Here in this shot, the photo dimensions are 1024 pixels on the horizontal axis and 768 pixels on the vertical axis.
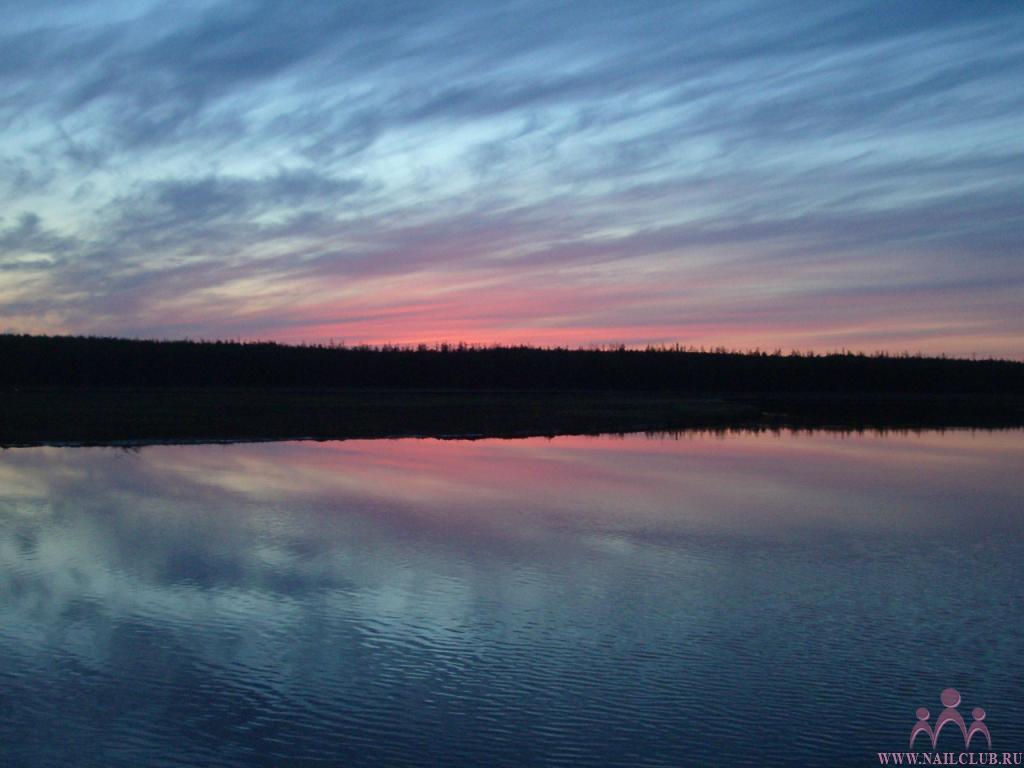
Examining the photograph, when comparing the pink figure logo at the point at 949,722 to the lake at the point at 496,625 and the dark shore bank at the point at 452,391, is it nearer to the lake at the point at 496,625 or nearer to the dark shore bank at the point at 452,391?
the lake at the point at 496,625

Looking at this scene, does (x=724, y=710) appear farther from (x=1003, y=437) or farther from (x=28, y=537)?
(x=1003, y=437)

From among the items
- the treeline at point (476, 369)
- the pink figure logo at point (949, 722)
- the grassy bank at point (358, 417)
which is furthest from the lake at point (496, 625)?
the treeline at point (476, 369)

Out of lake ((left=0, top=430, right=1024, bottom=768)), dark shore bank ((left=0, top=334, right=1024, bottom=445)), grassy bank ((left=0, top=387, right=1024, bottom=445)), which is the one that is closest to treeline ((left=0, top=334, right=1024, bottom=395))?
dark shore bank ((left=0, top=334, right=1024, bottom=445))

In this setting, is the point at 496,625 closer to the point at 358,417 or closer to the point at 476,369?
the point at 358,417

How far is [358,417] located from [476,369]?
52358 millimetres

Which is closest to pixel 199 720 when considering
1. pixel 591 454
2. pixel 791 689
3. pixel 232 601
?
pixel 232 601

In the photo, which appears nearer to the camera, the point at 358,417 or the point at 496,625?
the point at 496,625

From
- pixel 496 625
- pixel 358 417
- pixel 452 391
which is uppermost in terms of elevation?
pixel 452 391

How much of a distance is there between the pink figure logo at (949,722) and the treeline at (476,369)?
67.3 meters

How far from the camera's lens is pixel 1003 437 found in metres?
33.4

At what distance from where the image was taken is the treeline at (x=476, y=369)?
71750 millimetres

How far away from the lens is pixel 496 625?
8281mm

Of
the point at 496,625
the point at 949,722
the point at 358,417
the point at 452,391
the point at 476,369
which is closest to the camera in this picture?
the point at 949,722

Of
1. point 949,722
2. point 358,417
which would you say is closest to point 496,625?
point 949,722
